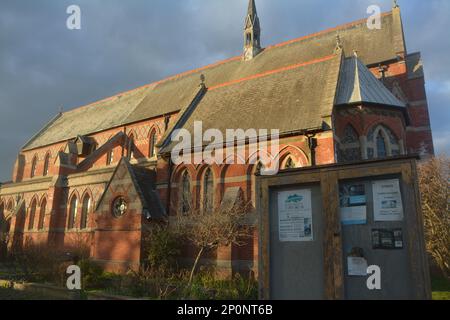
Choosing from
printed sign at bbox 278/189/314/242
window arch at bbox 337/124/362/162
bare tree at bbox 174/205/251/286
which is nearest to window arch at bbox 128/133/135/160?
bare tree at bbox 174/205/251/286

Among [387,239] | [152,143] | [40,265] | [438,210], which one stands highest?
[152,143]

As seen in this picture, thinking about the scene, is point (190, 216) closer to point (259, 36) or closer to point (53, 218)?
point (53, 218)

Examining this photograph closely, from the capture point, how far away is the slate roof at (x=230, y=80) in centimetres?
2147

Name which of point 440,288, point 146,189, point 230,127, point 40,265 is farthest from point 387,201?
point 146,189

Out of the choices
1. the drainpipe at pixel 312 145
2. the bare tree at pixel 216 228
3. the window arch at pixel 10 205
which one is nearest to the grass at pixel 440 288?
the drainpipe at pixel 312 145

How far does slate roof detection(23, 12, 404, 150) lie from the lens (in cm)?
2147

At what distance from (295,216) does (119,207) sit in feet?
47.7

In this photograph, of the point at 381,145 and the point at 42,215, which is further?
the point at 42,215

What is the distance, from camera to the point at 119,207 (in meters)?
18.3

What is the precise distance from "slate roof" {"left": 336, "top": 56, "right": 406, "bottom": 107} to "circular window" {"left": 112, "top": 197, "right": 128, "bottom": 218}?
11.9 m

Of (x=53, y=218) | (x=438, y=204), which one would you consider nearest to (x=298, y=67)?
(x=438, y=204)

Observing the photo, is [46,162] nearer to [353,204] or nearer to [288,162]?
[288,162]

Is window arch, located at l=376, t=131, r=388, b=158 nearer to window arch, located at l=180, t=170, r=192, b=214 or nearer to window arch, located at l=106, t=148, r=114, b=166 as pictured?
window arch, located at l=180, t=170, r=192, b=214

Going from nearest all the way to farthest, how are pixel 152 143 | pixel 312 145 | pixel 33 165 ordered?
pixel 312 145 < pixel 152 143 < pixel 33 165
